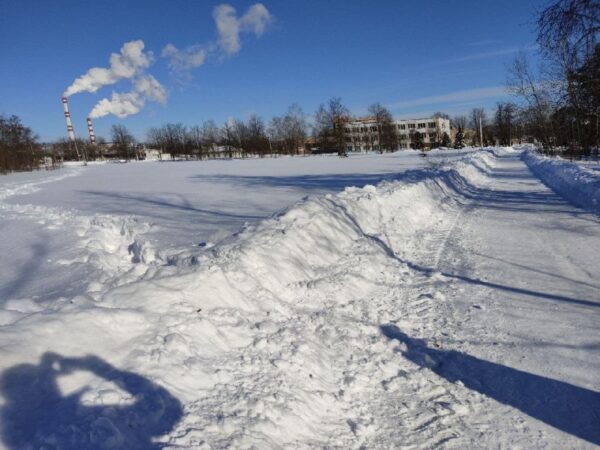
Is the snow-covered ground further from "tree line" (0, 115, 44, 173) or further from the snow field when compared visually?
"tree line" (0, 115, 44, 173)

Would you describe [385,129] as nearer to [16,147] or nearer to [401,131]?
[401,131]

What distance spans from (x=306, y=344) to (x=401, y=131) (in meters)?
137

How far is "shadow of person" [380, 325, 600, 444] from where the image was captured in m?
2.87

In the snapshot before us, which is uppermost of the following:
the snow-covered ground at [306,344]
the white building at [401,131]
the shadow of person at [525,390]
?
the white building at [401,131]

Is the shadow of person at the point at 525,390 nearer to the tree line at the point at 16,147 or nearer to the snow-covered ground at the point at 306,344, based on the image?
the snow-covered ground at the point at 306,344

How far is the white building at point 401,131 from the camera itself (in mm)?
108812

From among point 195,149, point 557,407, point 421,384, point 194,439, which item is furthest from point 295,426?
point 195,149

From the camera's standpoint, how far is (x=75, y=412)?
2670 millimetres

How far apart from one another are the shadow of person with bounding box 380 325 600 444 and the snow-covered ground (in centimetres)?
2

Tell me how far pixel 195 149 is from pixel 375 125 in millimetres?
53558

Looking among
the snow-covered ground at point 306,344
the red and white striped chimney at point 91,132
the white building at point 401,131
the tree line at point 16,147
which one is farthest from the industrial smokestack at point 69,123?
the snow-covered ground at point 306,344

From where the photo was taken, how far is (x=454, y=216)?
11.0m

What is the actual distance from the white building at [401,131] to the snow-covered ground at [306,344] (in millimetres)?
98351

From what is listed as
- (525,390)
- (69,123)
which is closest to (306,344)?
(525,390)
